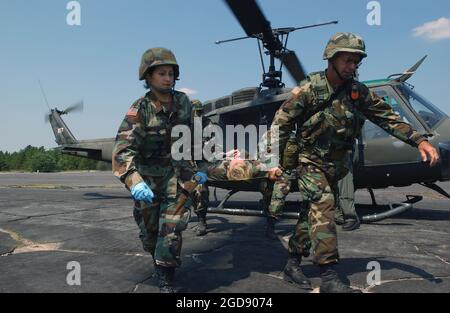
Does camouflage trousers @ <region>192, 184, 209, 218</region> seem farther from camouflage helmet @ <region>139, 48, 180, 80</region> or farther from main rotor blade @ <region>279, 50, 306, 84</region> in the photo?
main rotor blade @ <region>279, 50, 306, 84</region>

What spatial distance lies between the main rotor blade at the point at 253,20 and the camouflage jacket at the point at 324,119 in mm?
2256

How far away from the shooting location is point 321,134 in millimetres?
3232

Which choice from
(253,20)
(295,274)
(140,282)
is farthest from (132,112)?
(253,20)

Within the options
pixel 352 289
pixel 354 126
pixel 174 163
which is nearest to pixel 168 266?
pixel 174 163

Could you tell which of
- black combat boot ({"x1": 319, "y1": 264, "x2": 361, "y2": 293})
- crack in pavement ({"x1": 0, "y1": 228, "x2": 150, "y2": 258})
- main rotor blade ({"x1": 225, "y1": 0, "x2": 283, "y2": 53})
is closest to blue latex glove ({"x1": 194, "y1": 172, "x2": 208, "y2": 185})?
black combat boot ({"x1": 319, "y1": 264, "x2": 361, "y2": 293})

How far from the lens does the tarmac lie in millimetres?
3209

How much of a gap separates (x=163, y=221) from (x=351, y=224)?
3.50 metres

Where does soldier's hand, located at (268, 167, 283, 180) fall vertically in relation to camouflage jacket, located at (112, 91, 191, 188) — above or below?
below

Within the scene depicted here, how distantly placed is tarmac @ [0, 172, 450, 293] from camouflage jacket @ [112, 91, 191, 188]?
995 millimetres

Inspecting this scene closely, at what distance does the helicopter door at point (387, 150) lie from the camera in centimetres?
606

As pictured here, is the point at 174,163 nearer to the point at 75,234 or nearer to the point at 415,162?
the point at 75,234

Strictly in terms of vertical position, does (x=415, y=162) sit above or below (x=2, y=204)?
above

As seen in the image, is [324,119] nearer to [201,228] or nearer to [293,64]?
[201,228]

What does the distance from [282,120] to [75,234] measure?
363 centimetres
